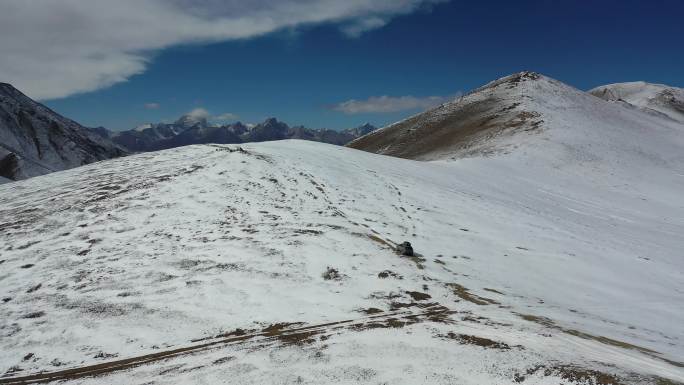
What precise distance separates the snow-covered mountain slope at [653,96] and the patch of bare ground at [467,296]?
160m

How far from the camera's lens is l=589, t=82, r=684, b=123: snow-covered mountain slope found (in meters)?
153

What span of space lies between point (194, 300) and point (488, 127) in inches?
2299

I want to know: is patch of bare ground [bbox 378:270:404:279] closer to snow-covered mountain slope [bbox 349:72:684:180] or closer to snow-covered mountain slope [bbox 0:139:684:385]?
snow-covered mountain slope [bbox 0:139:684:385]

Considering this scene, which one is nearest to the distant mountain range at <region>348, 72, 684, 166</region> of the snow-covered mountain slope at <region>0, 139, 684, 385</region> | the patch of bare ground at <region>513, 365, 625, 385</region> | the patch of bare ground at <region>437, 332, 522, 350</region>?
the snow-covered mountain slope at <region>0, 139, 684, 385</region>

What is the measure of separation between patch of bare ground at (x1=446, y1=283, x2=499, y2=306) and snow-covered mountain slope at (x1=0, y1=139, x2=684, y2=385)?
0.22 feet

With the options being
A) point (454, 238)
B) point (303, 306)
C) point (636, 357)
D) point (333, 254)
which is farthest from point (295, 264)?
point (636, 357)

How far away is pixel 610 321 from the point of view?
39.4 feet

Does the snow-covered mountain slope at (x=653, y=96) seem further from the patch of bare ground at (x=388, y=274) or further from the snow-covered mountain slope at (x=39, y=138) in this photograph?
the snow-covered mountain slope at (x=39, y=138)

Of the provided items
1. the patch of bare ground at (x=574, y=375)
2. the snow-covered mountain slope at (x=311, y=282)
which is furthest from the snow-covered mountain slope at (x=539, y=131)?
the patch of bare ground at (x=574, y=375)

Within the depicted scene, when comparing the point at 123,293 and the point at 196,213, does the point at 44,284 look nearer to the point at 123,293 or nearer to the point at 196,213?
the point at 123,293

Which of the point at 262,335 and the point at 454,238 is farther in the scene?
the point at 454,238

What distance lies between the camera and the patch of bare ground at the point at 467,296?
12.3m

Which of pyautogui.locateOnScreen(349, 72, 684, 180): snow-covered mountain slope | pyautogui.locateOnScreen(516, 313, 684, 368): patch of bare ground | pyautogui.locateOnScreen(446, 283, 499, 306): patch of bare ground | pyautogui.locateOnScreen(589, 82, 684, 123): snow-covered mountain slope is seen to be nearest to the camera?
pyautogui.locateOnScreen(516, 313, 684, 368): patch of bare ground

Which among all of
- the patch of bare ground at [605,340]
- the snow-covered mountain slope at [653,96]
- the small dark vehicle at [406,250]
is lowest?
the patch of bare ground at [605,340]
